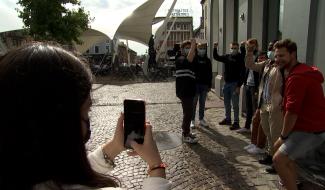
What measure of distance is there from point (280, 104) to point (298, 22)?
2.00m

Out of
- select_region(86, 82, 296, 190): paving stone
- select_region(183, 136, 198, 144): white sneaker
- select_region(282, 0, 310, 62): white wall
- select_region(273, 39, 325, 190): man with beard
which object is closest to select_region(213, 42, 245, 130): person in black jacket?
select_region(86, 82, 296, 190): paving stone

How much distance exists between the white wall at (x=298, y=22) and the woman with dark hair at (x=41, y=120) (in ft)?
18.1

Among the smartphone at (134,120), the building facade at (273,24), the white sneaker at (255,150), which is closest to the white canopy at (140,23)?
the building facade at (273,24)

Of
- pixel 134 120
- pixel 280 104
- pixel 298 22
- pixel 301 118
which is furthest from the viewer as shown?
pixel 298 22

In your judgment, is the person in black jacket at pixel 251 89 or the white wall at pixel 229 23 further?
the white wall at pixel 229 23

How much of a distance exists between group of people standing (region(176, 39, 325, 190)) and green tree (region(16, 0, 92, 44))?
12.6 metres

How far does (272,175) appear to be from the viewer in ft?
17.6

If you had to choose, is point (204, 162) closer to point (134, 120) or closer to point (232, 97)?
point (232, 97)

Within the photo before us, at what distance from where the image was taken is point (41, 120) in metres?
1.18

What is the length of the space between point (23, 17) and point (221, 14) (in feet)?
34.5

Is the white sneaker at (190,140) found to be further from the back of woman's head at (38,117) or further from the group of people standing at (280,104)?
the back of woman's head at (38,117)

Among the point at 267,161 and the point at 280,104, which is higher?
the point at 280,104

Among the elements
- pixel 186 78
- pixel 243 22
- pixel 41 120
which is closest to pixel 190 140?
pixel 186 78

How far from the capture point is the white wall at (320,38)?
572 cm
